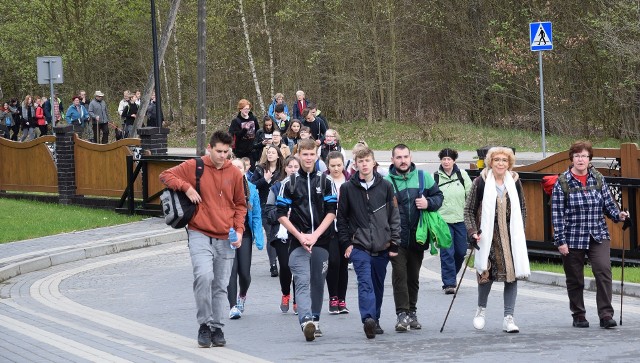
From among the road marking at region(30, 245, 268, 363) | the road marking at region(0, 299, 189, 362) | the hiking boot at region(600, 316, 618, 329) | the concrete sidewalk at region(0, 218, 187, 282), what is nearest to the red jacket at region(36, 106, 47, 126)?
the concrete sidewalk at region(0, 218, 187, 282)

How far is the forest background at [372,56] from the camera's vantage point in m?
35.5

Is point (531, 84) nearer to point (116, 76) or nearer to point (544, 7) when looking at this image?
point (544, 7)

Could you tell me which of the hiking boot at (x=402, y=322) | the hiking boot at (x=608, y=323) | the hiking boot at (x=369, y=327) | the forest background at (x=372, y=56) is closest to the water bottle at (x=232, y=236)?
the hiking boot at (x=369, y=327)

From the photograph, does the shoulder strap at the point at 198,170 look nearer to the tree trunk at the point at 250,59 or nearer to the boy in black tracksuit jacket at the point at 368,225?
the boy in black tracksuit jacket at the point at 368,225

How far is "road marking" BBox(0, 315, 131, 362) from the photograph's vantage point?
9562 mm

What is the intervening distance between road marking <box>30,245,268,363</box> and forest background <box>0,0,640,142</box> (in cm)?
1927

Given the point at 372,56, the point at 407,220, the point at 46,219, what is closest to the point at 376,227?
the point at 407,220

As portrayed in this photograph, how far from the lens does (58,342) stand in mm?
10359

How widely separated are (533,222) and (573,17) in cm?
2093

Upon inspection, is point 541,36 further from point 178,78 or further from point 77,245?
point 178,78

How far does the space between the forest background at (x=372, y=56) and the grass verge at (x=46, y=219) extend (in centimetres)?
1496

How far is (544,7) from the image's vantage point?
122 ft

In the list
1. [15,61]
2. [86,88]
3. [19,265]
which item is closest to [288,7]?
[86,88]

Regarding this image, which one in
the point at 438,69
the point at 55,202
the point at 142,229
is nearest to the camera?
the point at 142,229
